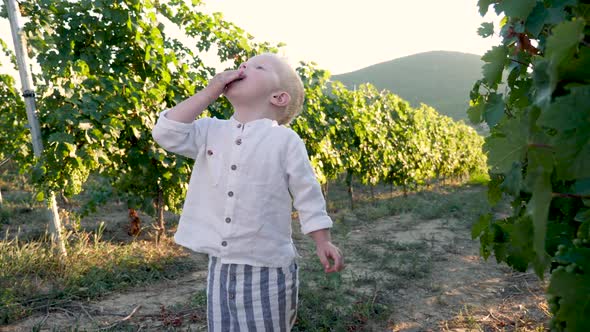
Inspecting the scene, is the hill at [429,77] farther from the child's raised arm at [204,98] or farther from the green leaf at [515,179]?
the green leaf at [515,179]

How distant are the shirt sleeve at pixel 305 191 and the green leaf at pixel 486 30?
790mm

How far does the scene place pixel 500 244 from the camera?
1.40m

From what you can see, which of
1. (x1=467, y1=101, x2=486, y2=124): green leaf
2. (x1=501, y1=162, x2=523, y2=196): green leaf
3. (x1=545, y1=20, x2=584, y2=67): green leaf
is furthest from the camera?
(x1=467, y1=101, x2=486, y2=124): green leaf

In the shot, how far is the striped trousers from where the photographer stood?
1.73 m

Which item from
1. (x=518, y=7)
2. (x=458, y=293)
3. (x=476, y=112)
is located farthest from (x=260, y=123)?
(x=458, y=293)

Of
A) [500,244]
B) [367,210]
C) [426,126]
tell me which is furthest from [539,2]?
[426,126]

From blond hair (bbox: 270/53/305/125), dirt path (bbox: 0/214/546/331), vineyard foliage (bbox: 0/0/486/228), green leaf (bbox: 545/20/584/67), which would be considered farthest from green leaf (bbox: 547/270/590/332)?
vineyard foliage (bbox: 0/0/486/228)

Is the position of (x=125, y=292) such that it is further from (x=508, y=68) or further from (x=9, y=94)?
(x=9, y=94)

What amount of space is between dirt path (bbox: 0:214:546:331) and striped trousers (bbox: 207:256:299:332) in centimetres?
135

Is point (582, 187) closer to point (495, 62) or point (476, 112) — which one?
point (495, 62)

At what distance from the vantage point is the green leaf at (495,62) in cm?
140

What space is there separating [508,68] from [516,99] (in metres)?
0.11

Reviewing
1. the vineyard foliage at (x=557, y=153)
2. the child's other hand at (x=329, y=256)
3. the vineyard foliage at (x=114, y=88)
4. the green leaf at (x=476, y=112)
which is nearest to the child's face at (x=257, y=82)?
the child's other hand at (x=329, y=256)

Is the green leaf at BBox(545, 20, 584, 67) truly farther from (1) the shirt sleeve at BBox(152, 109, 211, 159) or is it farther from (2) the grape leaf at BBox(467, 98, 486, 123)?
(1) the shirt sleeve at BBox(152, 109, 211, 159)
